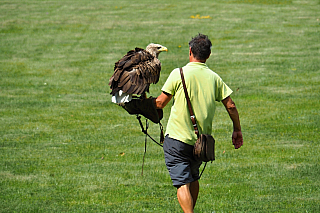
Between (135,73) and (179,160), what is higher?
(135,73)

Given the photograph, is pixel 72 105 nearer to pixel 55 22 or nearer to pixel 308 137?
pixel 308 137

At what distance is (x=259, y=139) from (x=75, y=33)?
1360cm

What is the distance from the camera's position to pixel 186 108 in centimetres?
523

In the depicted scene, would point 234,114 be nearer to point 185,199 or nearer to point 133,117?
point 185,199

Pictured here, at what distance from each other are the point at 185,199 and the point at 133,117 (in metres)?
6.99

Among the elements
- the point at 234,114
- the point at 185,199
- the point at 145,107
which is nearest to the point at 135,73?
the point at 145,107

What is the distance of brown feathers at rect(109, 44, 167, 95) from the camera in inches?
218

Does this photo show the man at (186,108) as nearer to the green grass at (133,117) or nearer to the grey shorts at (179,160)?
the grey shorts at (179,160)

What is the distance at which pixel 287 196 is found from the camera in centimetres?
695

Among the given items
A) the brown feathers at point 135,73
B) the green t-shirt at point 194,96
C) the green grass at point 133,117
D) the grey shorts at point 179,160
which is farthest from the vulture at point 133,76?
the green grass at point 133,117

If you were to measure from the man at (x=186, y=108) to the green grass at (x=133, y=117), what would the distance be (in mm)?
1473

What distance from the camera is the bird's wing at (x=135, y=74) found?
5.54m

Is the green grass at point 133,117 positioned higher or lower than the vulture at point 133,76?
lower

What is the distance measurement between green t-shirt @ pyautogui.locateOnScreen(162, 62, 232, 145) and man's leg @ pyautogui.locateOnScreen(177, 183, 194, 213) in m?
0.52
